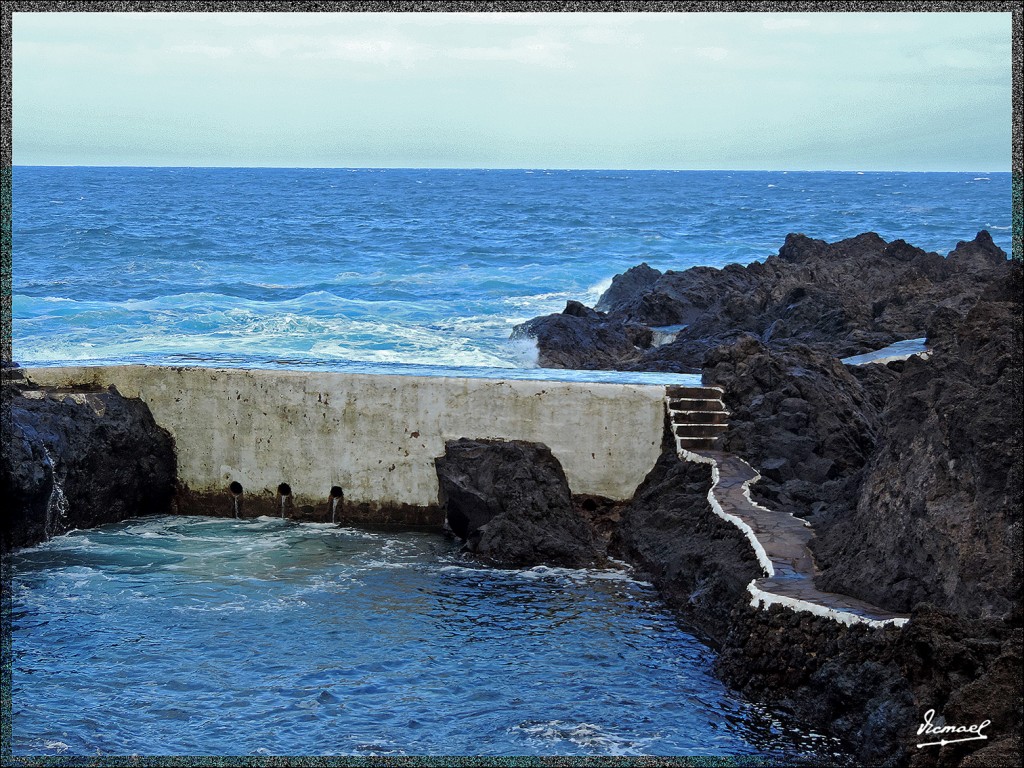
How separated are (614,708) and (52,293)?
27.0m

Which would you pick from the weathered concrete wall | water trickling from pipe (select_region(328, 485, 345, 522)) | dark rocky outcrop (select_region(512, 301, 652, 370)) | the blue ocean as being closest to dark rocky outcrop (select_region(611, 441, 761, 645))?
the blue ocean

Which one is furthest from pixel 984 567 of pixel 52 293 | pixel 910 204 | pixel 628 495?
pixel 910 204

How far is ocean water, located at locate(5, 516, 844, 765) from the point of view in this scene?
27.2 ft

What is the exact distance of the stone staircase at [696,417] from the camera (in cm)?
1364

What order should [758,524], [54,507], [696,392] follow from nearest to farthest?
[758,524]
[54,507]
[696,392]

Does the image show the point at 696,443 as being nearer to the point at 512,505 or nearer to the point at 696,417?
the point at 696,417

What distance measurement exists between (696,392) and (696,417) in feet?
1.44

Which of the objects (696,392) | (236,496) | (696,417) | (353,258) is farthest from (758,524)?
(353,258)

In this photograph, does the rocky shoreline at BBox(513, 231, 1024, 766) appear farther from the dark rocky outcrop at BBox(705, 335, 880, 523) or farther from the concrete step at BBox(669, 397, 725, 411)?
the concrete step at BBox(669, 397, 725, 411)

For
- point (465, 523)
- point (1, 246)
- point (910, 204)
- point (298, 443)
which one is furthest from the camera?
point (910, 204)

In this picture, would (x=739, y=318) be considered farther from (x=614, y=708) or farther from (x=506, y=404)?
(x=614, y=708)

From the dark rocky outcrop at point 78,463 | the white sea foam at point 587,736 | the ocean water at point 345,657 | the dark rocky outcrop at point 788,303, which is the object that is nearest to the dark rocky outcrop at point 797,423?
the ocean water at point 345,657

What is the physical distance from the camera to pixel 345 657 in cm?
984

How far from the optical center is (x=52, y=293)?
32.2 meters
